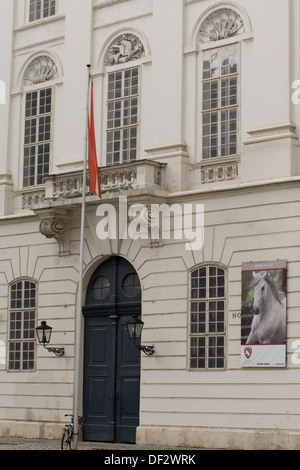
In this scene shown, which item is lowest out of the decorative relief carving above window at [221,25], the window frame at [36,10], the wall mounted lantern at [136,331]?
the wall mounted lantern at [136,331]

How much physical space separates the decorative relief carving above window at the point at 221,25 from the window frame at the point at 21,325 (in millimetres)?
7926

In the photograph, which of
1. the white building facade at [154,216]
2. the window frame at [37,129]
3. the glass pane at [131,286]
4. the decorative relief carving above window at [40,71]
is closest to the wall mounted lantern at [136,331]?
the white building facade at [154,216]

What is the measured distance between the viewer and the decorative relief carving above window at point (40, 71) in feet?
108

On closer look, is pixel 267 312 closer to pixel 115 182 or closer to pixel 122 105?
pixel 115 182

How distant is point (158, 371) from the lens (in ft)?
94.2

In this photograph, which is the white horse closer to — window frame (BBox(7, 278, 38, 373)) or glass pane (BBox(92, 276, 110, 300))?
glass pane (BBox(92, 276, 110, 300))

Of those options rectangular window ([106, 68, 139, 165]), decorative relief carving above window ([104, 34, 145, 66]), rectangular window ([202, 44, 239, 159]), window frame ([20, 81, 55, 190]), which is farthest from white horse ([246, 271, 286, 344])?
window frame ([20, 81, 55, 190])

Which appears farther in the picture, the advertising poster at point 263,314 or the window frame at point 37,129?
the window frame at point 37,129

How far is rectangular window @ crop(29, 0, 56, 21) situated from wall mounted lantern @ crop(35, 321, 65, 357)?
28.9ft

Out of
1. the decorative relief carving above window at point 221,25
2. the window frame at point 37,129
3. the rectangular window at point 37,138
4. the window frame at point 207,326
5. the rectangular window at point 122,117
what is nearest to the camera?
the window frame at point 207,326

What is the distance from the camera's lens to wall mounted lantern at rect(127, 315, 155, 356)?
93.8ft

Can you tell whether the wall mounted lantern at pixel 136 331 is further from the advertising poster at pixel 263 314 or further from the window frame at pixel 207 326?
the advertising poster at pixel 263 314

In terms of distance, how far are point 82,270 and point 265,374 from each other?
519 cm

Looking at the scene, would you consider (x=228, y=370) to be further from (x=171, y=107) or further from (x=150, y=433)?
(x=171, y=107)
